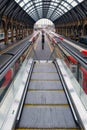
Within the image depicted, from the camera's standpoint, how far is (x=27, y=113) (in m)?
5.49

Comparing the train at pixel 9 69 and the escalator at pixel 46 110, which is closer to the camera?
the escalator at pixel 46 110

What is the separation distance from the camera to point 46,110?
5.63 meters

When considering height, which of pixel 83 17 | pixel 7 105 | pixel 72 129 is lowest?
pixel 72 129

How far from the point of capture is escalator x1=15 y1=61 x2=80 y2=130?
192 inches

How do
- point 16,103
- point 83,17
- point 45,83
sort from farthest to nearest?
point 83,17, point 45,83, point 16,103

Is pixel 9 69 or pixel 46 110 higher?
pixel 9 69

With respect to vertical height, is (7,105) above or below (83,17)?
below

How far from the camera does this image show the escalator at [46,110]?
4871 mm

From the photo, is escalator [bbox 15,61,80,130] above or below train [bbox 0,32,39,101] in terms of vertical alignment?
below

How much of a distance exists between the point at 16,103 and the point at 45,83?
283 cm

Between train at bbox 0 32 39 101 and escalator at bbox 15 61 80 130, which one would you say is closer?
escalator at bbox 15 61 80 130

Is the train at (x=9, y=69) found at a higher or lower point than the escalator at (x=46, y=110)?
higher

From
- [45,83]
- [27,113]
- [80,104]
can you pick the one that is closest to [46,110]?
[27,113]

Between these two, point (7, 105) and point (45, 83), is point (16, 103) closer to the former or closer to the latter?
point (7, 105)
